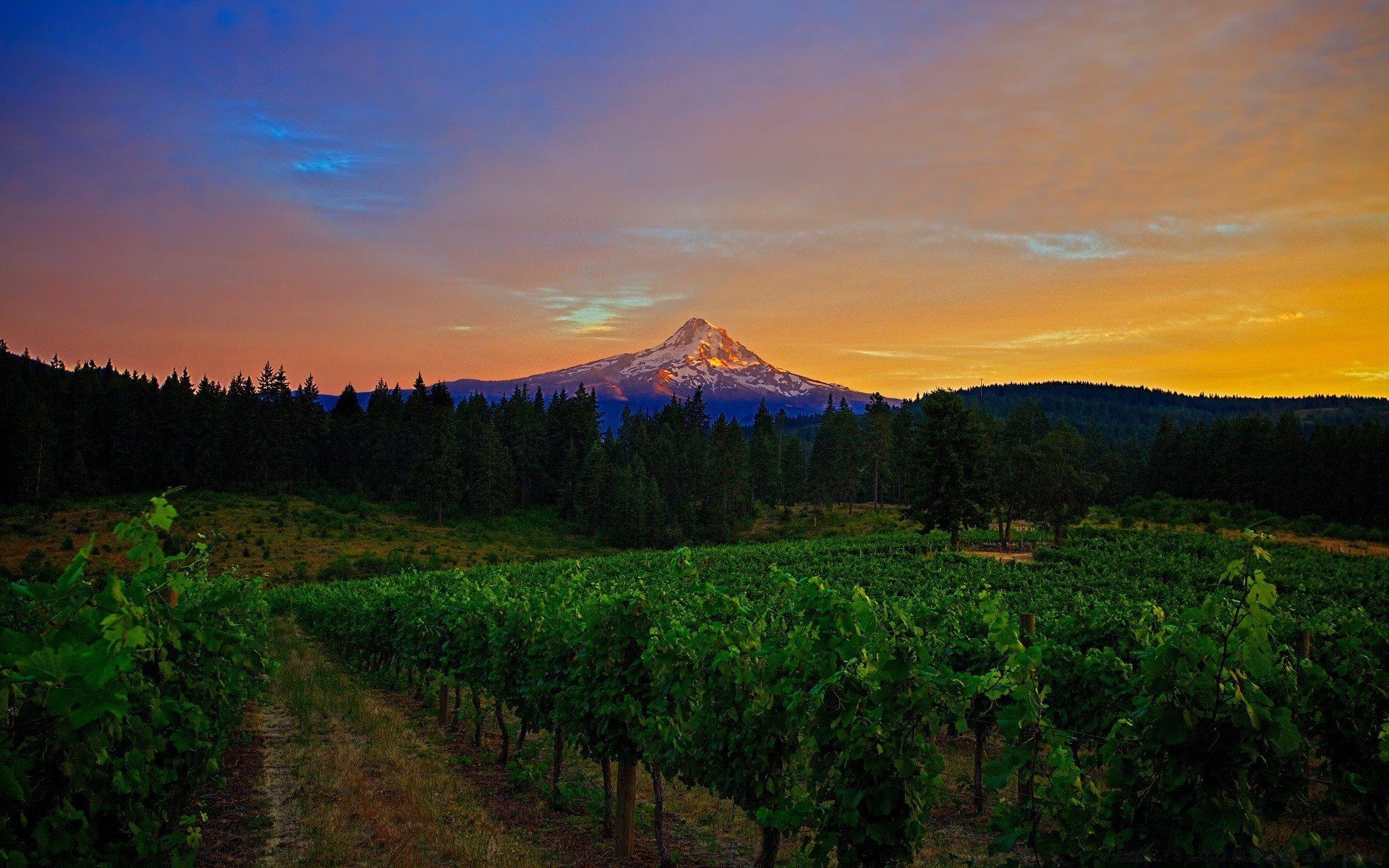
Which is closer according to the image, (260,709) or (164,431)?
(260,709)

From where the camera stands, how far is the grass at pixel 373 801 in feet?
25.7

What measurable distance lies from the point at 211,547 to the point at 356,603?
3550 cm

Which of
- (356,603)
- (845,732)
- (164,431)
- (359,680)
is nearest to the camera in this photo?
(845,732)

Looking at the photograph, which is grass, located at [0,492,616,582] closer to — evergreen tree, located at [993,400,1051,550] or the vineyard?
evergreen tree, located at [993,400,1051,550]

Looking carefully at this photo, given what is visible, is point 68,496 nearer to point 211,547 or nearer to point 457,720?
point 211,547

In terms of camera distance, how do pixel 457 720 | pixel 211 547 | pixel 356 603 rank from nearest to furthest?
pixel 457 720 → pixel 356 603 → pixel 211 547

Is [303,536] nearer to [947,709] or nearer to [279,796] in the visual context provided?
[279,796]

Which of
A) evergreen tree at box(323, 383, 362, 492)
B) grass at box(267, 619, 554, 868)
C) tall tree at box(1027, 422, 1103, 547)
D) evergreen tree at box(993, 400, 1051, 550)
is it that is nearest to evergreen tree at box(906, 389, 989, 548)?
evergreen tree at box(993, 400, 1051, 550)

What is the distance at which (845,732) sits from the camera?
533 centimetres

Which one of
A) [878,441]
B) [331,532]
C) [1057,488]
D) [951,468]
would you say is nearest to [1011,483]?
[1057,488]

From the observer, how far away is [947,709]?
6.23 metres

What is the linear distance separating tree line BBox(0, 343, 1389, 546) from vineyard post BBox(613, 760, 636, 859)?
172 ft

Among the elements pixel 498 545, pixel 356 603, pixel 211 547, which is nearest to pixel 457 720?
pixel 356 603

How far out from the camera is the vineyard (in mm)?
3799
